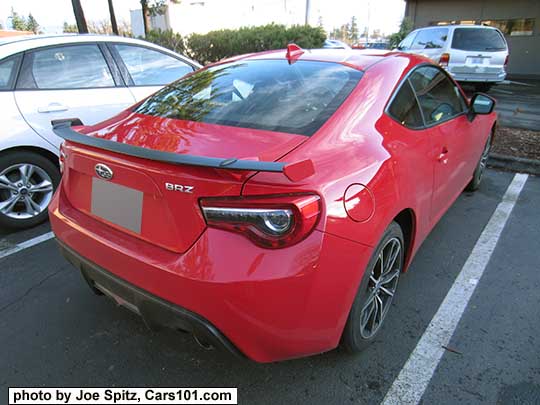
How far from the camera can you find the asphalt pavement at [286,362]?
203cm

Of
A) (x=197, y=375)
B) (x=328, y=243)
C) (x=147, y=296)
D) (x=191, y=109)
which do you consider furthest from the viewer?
(x=191, y=109)

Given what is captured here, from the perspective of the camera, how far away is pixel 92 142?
1864mm

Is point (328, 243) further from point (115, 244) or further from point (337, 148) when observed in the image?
point (115, 244)

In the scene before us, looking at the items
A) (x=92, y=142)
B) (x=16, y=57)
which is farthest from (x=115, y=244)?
(x=16, y=57)

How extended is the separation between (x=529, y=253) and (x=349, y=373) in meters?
2.08

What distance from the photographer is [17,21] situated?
138 ft

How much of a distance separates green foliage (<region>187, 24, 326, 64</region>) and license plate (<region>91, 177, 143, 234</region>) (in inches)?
576

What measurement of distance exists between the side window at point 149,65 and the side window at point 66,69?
0.25 meters

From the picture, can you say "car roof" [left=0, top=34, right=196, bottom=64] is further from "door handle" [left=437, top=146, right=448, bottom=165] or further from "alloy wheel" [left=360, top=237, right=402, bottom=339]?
"alloy wheel" [left=360, top=237, right=402, bottom=339]

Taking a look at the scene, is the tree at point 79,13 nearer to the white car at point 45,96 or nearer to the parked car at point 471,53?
the white car at point 45,96

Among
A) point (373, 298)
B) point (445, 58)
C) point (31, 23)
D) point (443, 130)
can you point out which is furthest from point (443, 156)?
point (31, 23)

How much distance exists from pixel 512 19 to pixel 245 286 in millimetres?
20627

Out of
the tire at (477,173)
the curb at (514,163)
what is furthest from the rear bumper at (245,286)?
the curb at (514,163)

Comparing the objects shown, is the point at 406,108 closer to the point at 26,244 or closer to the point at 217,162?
the point at 217,162
